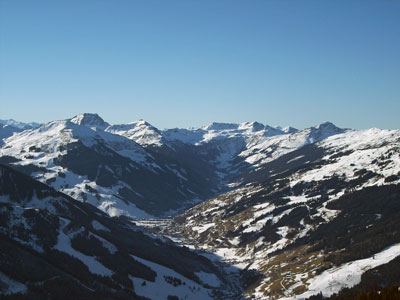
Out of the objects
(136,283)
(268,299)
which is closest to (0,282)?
(136,283)

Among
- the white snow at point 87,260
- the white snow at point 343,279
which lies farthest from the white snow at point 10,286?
the white snow at point 343,279

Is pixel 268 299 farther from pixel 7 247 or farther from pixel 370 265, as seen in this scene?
pixel 7 247

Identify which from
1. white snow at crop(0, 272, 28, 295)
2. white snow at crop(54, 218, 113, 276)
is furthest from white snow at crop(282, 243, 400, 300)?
white snow at crop(0, 272, 28, 295)

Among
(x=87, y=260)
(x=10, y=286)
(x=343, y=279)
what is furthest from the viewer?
(x=87, y=260)

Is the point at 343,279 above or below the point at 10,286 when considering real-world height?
below

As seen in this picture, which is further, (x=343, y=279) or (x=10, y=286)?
(x=343, y=279)

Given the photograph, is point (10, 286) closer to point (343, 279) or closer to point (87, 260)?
point (87, 260)

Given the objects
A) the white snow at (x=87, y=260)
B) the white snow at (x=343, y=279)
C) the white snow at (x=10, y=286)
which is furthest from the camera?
the white snow at (x=87, y=260)

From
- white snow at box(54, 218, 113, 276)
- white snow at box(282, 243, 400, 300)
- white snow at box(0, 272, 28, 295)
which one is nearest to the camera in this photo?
white snow at box(0, 272, 28, 295)

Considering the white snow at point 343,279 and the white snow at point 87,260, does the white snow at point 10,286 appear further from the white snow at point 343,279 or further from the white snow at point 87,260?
the white snow at point 343,279

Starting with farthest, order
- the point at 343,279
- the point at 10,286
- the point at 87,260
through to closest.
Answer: the point at 87,260 → the point at 343,279 → the point at 10,286

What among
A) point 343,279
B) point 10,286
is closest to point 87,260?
point 10,286

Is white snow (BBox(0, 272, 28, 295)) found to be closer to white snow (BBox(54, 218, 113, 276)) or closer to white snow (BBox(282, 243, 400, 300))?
white snow (BBox(54, 218, 113, 276))

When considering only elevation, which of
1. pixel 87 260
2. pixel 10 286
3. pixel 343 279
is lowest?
pixel 343 279
